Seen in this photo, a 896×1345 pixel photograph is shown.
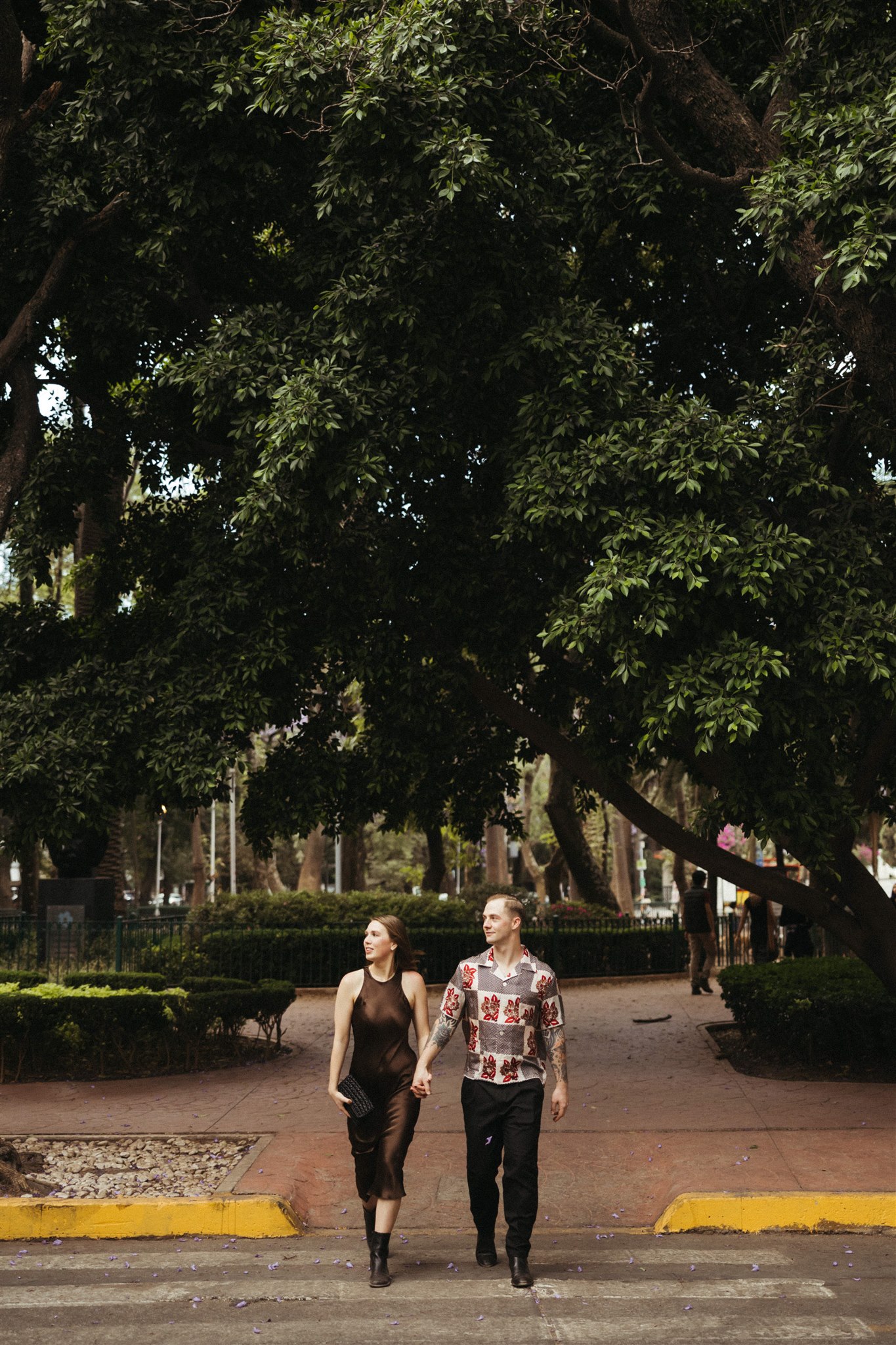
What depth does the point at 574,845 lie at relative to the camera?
24.3 m

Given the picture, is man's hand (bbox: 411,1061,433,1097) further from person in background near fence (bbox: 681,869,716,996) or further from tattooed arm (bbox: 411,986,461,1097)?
person in background near fence (bbox: 681,869,716,996)

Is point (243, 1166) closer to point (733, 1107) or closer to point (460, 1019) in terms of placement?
point (460, 1019)

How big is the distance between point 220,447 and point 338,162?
10.6 ft

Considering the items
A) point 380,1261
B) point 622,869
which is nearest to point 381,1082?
point 380,1261

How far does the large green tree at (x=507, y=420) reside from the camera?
29.3 ft

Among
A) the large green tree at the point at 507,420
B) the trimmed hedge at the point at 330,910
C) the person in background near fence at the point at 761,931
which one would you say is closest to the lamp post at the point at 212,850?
the trimmed hedge at the point at 330,910

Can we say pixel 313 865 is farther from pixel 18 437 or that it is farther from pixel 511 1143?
pixel 511 1143

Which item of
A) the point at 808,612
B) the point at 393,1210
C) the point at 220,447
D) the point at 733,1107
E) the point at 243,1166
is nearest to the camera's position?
the point at 393,1210

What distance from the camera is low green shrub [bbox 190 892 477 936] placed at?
21.4m

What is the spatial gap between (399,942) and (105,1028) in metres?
6.61

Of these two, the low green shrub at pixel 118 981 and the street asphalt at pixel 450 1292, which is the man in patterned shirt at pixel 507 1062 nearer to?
the street asphalt at pixel 450 1292

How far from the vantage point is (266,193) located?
11258 millimetres

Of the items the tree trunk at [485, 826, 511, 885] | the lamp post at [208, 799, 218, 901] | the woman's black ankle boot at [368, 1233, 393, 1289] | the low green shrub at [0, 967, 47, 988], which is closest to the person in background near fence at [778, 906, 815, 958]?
the low green shrub at [0, 967, 47, 988]

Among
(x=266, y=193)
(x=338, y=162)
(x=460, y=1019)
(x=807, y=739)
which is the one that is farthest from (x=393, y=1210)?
(x=266, y=193)
